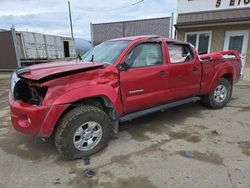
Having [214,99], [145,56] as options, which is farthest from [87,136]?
[214,99]

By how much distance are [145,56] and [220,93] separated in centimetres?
265

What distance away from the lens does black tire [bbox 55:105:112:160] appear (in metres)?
2.59

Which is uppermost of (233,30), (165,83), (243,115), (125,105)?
(233,30)

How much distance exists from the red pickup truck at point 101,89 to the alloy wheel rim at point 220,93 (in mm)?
686

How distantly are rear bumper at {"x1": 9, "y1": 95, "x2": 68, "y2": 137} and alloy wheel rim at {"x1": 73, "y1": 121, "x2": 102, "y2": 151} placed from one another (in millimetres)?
391

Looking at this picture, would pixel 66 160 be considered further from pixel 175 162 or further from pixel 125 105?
pixel 175 162

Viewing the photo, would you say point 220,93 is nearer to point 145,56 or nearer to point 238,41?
point 145,56

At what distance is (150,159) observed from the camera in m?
2.77

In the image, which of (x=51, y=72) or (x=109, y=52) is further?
(x=109, y=52)

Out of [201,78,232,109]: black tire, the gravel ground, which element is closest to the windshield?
the gravel ground

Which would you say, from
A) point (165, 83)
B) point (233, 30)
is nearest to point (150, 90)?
point (165, 83)

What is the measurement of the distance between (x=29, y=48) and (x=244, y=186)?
595 inches

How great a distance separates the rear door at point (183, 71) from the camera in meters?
3.76

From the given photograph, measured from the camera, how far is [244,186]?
2.18 meters
